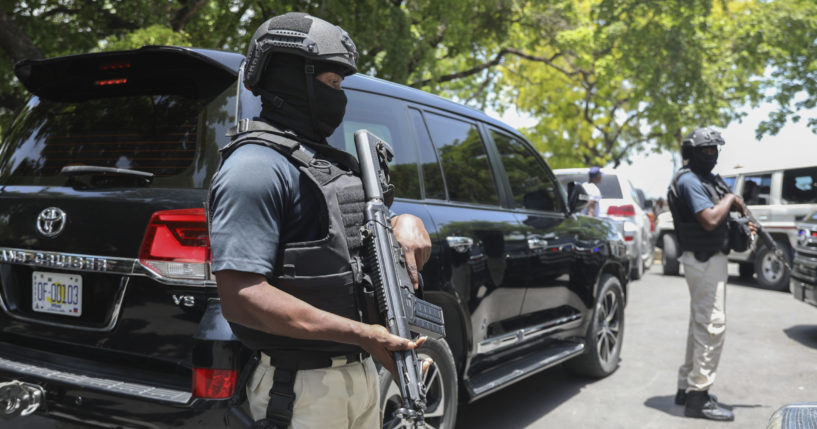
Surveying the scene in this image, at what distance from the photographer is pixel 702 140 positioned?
4.70m

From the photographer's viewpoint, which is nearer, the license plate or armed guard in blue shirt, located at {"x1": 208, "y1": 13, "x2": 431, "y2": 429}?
armed guard in blue shirt, located at {"x1": 208, "y1": 13, "x2": 431, "y2": 429}

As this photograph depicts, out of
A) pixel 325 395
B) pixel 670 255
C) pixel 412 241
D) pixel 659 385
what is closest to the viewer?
pixel 325 395

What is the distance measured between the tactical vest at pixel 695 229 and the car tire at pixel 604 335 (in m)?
0.86

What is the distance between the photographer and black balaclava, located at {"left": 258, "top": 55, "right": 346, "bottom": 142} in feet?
6.03

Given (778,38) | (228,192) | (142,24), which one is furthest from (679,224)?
(778,38)

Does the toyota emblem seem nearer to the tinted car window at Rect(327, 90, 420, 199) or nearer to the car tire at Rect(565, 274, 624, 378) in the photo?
the tinted car window at Rect(327, 90, 420, 199)

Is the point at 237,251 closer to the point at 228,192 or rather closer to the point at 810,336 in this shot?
the point at 228,192

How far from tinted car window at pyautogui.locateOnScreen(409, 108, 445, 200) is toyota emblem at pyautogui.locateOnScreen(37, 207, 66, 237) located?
5.54 feet

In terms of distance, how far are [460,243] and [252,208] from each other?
2099mm

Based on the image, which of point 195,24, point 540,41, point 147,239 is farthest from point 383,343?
point 540,41

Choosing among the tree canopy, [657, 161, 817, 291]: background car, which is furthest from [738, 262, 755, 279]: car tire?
the tree canopy

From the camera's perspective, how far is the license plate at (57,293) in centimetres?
273

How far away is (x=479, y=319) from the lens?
378 centimetres

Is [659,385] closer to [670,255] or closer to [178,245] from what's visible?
[178,245]
